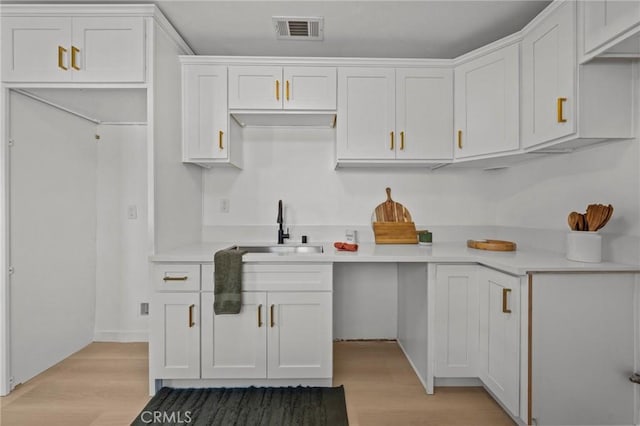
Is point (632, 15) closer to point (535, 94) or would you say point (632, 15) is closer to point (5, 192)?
point (535, 94)

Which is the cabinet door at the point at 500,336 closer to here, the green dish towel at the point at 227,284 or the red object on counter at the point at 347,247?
the red object on counter at the point at 347,247

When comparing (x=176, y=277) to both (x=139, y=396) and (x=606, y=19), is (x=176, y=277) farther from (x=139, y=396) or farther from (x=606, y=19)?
(x=606, y=19)

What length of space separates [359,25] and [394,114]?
0.66 meters

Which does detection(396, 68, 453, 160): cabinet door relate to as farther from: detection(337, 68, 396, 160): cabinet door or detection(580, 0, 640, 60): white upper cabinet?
detection(580, 0, 640, 60): white upper cabinet

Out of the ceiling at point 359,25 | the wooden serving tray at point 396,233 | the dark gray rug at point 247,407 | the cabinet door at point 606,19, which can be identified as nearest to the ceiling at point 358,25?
the ceiling at point 359,25

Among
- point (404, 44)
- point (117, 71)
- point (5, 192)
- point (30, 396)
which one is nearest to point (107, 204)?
point (5, 192)

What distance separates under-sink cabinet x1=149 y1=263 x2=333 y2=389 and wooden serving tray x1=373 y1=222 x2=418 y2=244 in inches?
32.2

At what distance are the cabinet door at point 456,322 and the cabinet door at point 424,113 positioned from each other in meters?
0.93

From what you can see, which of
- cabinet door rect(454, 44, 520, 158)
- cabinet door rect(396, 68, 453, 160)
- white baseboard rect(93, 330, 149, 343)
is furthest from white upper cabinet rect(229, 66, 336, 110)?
white baseboard rect(93, 330, 149, 343)

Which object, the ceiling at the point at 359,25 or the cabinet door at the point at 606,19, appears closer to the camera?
the cabinet door at the point at 606,19

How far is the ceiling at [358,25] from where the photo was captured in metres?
2.00

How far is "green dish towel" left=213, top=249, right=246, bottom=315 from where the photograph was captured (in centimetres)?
199

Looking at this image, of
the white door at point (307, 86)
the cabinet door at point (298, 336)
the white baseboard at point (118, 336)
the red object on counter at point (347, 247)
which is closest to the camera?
the cabinet door at point (298, 336)

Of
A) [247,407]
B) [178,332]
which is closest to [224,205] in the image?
[178,332]
